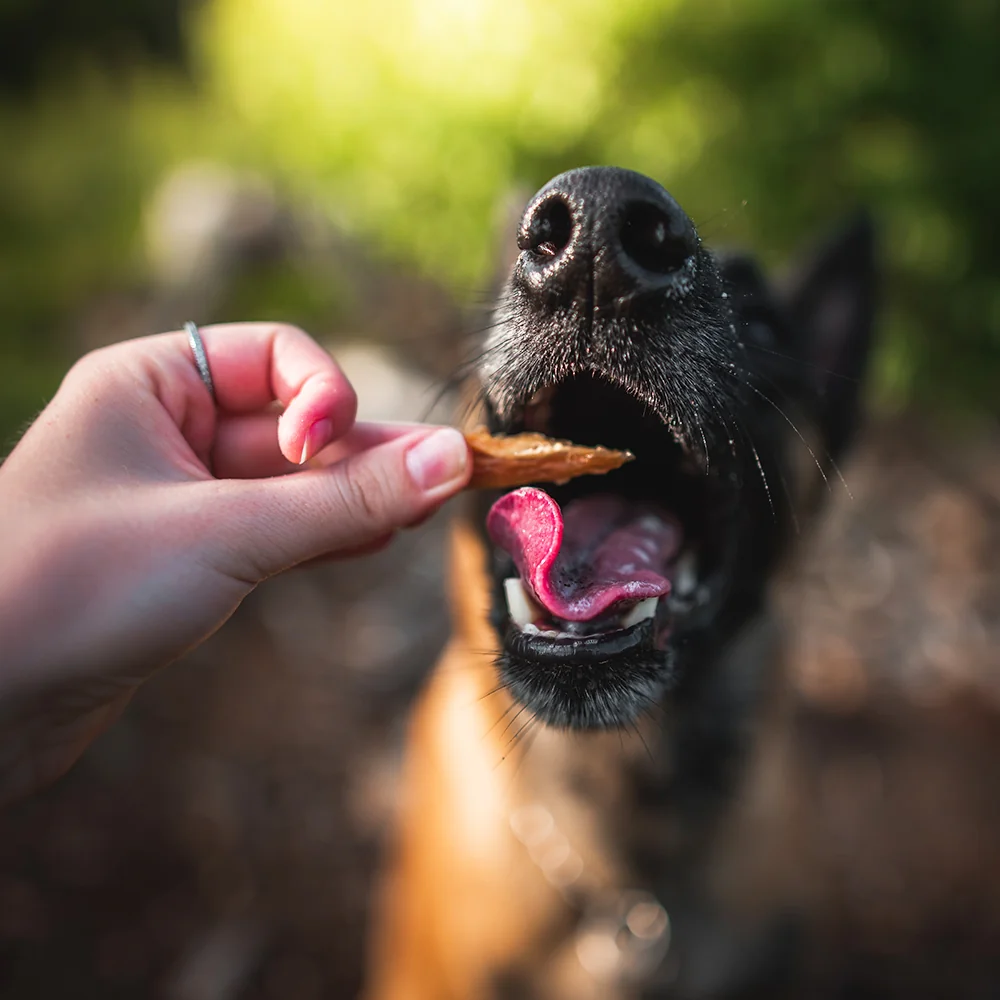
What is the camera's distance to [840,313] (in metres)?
2.32

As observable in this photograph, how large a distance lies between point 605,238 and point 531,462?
1.23ft

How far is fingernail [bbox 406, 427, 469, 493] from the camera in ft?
3.83

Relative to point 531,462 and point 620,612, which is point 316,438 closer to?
point 531,462

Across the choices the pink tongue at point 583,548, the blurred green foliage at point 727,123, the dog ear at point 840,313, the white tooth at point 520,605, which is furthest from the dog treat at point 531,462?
the blurred green foliage at point 727,123

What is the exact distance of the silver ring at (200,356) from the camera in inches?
49.8

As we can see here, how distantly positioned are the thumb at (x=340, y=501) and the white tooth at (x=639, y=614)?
0.37 m

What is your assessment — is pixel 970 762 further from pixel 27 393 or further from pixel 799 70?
pixel 27 393

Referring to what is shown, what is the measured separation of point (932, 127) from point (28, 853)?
5328 millimetres

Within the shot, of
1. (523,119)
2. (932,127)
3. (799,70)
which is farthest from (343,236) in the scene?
(932,127)

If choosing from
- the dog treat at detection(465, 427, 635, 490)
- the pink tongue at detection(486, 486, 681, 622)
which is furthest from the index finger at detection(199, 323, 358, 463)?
the pink tongue at detection(486, 486, 681, 622)

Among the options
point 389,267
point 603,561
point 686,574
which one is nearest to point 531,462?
point 603,561

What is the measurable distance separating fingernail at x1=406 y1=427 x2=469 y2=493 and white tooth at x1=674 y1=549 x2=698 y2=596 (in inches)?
24.3

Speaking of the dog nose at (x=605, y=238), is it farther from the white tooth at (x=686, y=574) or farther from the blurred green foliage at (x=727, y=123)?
the blurred green foliage at (x=727, y=123)

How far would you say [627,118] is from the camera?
13.4 feet
